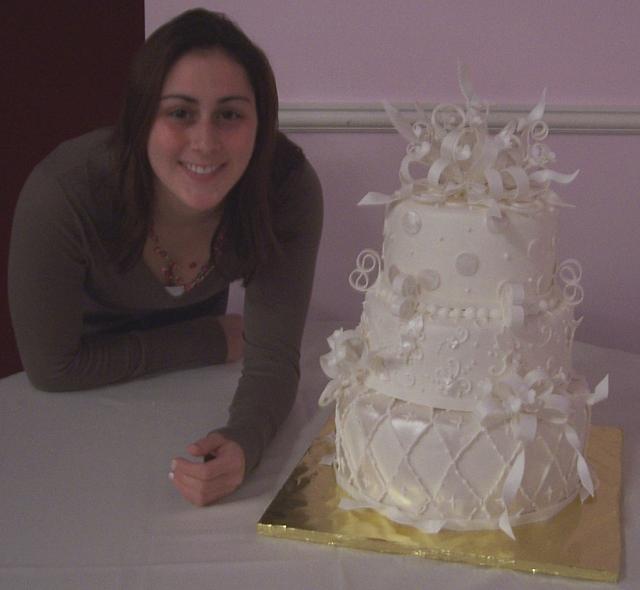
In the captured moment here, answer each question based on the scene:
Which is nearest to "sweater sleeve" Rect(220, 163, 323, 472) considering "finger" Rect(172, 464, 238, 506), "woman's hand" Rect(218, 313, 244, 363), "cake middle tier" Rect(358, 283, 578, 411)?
"woman's hand" Rect(218, 313, 244, 363)

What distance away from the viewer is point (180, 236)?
1.67 m

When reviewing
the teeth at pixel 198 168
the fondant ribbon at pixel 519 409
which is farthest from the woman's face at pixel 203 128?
the fondant ribbon at pixel 519 409

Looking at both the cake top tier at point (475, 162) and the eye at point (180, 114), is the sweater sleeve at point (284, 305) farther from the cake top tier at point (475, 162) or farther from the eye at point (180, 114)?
the cake top tier at point (475, 162)

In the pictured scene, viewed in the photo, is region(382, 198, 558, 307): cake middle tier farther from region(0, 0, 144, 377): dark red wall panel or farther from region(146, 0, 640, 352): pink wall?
region(0, 0, 144, 377): dark red wall panel

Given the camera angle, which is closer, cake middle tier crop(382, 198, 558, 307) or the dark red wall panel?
cake middle tier crop(382, 198, 558, 307)

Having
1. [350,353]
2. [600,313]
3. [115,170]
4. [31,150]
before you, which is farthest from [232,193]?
[31,150]

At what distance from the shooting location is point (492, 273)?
3.84ft

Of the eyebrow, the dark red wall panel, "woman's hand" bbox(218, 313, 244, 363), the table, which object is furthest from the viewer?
the dark red wall panel

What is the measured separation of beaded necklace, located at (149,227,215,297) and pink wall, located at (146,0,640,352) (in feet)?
2.27

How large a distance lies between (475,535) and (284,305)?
2.11 ft

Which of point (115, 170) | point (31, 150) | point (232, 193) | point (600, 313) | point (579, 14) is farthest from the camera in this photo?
point (31, 150)

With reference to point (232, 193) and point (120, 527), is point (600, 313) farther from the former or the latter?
point (120, 527)

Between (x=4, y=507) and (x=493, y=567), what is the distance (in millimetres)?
687

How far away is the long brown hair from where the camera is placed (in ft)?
4.73
